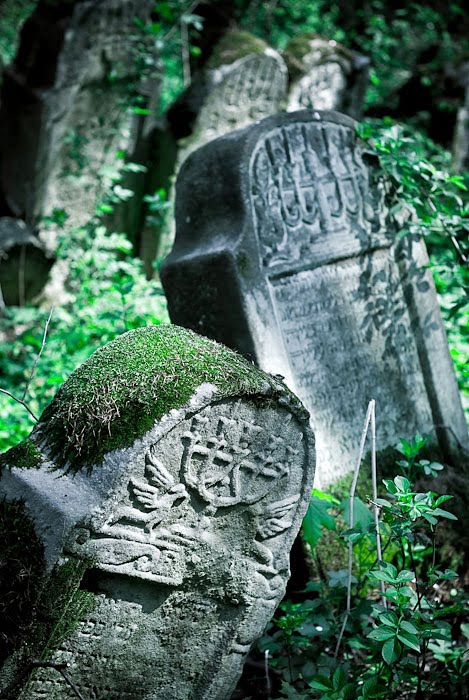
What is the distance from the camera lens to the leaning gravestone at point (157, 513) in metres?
1.91

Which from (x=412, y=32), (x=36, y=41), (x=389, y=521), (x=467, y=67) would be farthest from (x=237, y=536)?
(x=412, y=32)

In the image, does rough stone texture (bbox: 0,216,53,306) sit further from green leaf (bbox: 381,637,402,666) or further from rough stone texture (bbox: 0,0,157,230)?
green leaf (bbox: 381,637,402,666)

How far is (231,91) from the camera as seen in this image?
5.88m

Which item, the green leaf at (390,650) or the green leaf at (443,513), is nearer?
the green leaf at (390,650)

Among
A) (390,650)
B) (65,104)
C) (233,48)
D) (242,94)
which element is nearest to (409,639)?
(390,650)

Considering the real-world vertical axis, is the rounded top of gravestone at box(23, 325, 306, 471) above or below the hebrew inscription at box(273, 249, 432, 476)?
above

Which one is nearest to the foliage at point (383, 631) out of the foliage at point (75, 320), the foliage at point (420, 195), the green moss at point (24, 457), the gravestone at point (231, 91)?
the green moss at point (24, 457)

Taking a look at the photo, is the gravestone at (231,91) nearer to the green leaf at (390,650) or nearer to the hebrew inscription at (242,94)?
the hebrew inscription at (242,94)

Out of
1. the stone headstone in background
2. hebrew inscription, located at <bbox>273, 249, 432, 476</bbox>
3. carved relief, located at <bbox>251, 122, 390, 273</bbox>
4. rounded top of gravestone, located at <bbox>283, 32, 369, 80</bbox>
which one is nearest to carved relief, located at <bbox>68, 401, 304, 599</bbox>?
hebrew inscription, located at <bbox>273, 249, 432, 476</bbox>

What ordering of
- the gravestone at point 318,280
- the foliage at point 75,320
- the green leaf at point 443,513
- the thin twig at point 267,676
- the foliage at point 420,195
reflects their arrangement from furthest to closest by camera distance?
the foliage at point 75,320, the foliage at point 420,195, the gravestone at point 318,280, the thin twig at point 267,676, the green leaf at point 443,513

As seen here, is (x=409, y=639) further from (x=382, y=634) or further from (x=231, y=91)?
(x=231, y=91)

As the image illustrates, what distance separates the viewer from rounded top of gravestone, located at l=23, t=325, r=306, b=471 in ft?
6.40

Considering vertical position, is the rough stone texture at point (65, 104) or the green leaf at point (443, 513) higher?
the rough stone texture at point (65, 104)

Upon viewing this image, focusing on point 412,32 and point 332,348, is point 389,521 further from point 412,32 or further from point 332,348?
point 412,32
